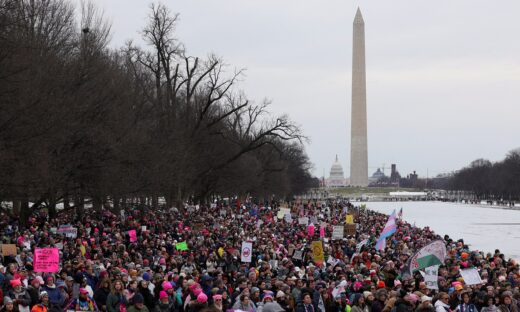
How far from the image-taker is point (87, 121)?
31.7 meters

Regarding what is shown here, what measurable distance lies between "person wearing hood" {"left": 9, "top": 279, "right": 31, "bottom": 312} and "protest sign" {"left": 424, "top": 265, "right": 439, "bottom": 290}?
6.32 meters

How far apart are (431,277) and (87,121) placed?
18285mm

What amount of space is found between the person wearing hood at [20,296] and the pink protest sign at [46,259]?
1.55 metres

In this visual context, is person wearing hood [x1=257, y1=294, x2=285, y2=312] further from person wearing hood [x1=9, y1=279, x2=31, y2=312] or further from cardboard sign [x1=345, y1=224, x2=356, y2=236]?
cardboard sign [x1=345, y1=224, x2=356, y2=236]

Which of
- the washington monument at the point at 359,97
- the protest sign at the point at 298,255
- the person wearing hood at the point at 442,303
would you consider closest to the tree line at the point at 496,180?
the washington monument at the point at 359,97

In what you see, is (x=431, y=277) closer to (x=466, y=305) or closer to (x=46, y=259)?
(x=466, y=305)

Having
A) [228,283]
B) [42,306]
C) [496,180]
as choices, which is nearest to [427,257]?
[228,283]

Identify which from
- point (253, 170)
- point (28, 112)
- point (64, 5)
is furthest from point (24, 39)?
point (253, 170)

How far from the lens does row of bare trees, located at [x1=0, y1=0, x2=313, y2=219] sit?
2292 centimetres

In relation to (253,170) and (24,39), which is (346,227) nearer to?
(24,39)

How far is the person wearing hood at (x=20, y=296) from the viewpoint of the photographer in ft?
39.5

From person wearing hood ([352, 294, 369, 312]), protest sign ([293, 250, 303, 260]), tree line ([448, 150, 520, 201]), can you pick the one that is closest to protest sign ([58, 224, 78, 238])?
protest sign ([293, 250, 303, 260])

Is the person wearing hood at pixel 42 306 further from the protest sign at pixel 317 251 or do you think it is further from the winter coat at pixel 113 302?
the protest sign at pixel 317 251

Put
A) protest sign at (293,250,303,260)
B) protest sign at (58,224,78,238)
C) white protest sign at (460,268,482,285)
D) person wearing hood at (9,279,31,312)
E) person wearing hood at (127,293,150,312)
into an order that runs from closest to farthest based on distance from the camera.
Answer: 1. person wearing hood at (127,293,150,312)
2. person wearing hood at (9,279,31,312)
3. white protest sign at (460,268,482,285)
4. protest sign at (293,250,303,260)
5. protest sign at (58,224,78,238)
